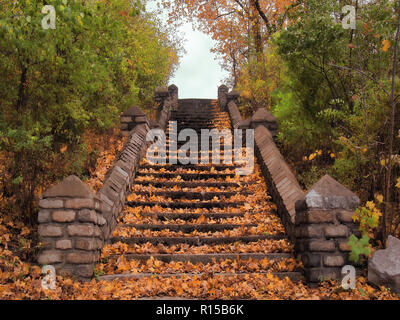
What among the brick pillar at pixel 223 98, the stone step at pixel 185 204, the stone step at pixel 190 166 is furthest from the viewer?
the brick pillar at pixel 223 98

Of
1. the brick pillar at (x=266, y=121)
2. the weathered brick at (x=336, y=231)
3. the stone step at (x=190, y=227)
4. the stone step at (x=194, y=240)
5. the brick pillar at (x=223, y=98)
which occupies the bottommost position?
the stone step at (x=194, y=240)

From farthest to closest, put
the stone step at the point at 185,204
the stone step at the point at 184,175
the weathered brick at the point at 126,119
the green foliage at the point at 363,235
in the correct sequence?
1. the weathered brick at the point at 126,119
2. the stone step at the point at 184,175
3. the stone step at the point at 185,204
4. the green foliage at the point at 363,235

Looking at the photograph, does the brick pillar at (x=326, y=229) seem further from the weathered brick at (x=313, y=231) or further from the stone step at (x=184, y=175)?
the stone step at (x=184, y=175)

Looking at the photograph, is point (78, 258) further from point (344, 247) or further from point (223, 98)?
point (223, 98)

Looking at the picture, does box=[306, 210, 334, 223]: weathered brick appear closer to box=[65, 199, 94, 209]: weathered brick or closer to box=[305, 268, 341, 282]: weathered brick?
box=[305, 268, 341, 282]: weathered brick

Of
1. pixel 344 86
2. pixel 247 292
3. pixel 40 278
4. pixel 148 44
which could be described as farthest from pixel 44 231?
pixel 148 44

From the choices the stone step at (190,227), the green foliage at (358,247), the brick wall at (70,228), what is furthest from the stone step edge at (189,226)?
the green foliage at (358,247)

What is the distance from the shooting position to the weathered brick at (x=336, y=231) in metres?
5.07

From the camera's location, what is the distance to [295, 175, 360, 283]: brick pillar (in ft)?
16.5

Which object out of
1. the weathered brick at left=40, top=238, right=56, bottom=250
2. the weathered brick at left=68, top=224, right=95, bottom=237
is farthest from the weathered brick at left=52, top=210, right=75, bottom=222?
the weathered brick at left=40, top=238, right=56, bottom=250

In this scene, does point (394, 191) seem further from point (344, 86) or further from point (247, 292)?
point (247, 292)

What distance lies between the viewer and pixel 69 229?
16.6 ft

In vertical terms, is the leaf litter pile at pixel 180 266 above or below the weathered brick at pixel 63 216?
below

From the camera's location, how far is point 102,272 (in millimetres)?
5242
